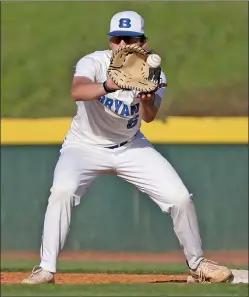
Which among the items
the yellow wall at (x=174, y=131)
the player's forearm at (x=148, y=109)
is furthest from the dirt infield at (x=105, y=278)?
the yellow wall at (x=174, y=131)

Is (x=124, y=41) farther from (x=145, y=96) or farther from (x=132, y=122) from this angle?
(x=132, y=122)

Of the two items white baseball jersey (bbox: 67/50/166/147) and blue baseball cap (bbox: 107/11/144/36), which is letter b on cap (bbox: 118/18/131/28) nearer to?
blue baseball cap (bbox: 107/11/144/36)

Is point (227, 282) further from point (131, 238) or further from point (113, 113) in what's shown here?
point (131, 238)

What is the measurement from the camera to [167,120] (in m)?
11.8

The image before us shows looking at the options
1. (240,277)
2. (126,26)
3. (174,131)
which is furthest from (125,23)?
(174,131)

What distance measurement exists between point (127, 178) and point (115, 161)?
17 centimetres

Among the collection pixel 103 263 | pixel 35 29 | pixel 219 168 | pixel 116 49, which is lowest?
pixel 103 263

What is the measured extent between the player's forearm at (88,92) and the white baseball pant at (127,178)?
0.54 meters

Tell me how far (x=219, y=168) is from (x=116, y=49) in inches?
218

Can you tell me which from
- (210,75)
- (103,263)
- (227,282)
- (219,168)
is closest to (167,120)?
(219,168)

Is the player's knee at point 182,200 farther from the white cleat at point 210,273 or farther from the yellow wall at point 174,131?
the yellow wall at point 174,131

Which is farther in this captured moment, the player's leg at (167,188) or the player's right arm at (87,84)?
the player's leg at (167,188)

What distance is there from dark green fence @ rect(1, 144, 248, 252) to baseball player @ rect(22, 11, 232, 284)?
5005 millimetres

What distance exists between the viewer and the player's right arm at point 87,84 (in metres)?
6.23
